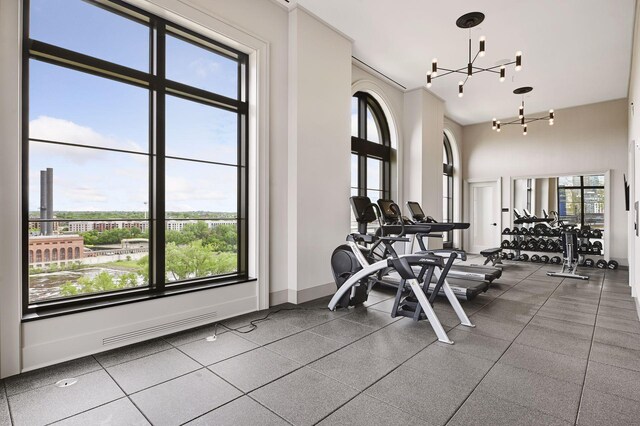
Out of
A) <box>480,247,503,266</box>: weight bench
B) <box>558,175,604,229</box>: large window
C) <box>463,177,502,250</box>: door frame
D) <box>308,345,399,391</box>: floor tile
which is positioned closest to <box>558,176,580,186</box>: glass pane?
<box>558,175,604,229</box>: large window

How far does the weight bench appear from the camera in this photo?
7.39 m

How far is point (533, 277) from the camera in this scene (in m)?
6.63

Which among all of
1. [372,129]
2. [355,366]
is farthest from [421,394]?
[372,129]

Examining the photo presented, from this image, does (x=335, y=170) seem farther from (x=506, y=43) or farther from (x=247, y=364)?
(x=506, y=43)

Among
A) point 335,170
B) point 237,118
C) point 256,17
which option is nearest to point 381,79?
point 335,170

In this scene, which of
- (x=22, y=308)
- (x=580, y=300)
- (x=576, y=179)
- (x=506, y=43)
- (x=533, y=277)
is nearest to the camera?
(x=22, y=308)

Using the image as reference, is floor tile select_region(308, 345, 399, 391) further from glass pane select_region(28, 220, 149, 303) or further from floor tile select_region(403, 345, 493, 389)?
glass pane select_region(28, 220, 149, 303)

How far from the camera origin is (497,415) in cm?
207

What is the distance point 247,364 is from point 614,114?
10199mm

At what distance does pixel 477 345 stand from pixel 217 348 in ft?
8.08

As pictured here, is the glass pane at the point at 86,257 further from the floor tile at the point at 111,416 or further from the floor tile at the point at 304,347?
the floor tile at the point at 304,347

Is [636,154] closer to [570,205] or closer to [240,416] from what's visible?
[570,205]

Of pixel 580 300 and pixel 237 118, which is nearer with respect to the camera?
pixel 237 118

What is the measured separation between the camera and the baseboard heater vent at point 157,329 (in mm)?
3020
